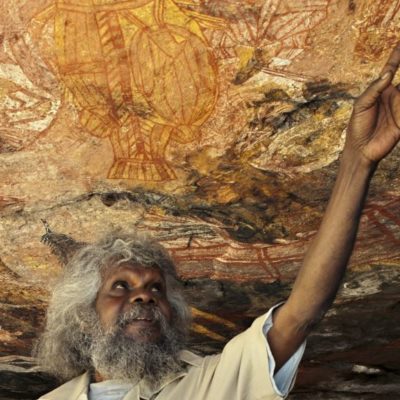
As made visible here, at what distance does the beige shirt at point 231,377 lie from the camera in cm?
208

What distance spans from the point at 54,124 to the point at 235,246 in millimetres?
1418

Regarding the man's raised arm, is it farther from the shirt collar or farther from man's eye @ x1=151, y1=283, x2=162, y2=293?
man's eye @ x1=151, y1=283, x2=162, y2=293

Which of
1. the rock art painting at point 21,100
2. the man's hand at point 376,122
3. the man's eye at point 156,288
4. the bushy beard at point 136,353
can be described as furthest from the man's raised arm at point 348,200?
the rock art painting at point 21,100

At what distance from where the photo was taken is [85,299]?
2852mm

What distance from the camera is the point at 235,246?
4148mm

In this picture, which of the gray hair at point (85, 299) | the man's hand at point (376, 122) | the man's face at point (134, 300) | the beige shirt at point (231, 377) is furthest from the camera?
the gray hair at point (85, 299)

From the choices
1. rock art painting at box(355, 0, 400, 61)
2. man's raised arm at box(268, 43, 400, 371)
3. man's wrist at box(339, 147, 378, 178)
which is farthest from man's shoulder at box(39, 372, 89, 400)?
rock art painting at box(355, 0, 400, 61)

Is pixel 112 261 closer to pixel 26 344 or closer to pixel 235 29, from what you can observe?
pixel 235 29

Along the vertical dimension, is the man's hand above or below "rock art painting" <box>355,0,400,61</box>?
below

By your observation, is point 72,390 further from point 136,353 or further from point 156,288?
point 156,288

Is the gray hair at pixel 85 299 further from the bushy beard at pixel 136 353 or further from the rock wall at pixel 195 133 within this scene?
the rock wall at pixel 195 133

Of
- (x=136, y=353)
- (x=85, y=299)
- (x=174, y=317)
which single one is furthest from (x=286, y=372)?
(x=85, y=299)

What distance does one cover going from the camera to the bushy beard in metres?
2.46

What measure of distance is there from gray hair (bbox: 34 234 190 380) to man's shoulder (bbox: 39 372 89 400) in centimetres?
8
